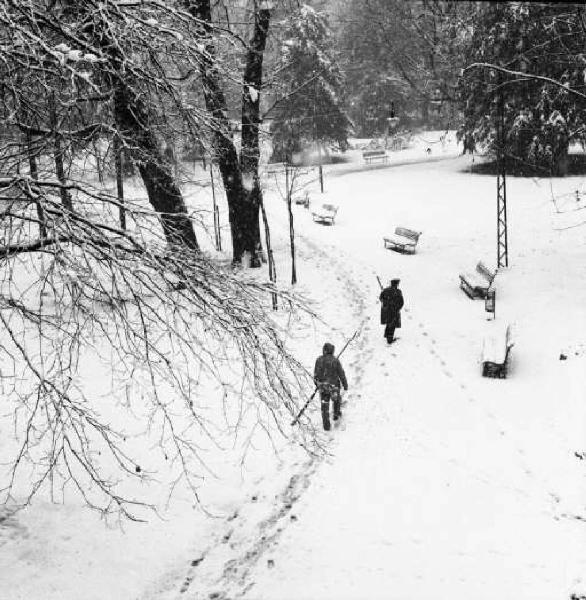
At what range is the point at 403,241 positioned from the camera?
19406 millimetres

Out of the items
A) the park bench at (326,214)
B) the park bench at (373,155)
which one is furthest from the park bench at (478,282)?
the park bench at (373,155)

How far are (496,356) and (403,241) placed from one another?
9596 millimetres

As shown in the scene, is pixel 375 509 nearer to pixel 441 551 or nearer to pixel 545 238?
pixel 441 551

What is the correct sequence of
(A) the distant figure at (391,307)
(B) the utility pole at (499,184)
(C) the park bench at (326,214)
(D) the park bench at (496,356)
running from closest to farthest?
(D) the park bench at (496,356), (A) the distant figure at (391,307), (B) the utility pole at (499,184), (C) the park bench at (326,214)

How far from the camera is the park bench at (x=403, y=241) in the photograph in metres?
19.3

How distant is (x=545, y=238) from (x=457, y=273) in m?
5.04

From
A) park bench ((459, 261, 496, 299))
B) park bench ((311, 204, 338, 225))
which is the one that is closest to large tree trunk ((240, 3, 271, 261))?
park bench ((459, 261, 496, 299))

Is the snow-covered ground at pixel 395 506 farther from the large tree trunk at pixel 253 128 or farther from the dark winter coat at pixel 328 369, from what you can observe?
the large tree trunk at pixel 253 128

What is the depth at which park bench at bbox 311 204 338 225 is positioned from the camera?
24.6 m

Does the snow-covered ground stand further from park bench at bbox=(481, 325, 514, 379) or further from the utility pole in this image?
the utility pole

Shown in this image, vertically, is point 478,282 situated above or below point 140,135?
below

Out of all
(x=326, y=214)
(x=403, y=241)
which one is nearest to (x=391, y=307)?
(x=403, y=241)

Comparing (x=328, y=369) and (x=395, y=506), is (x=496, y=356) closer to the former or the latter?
(x=328, y=369)

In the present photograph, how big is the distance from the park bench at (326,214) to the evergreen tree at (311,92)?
951 centimetres
